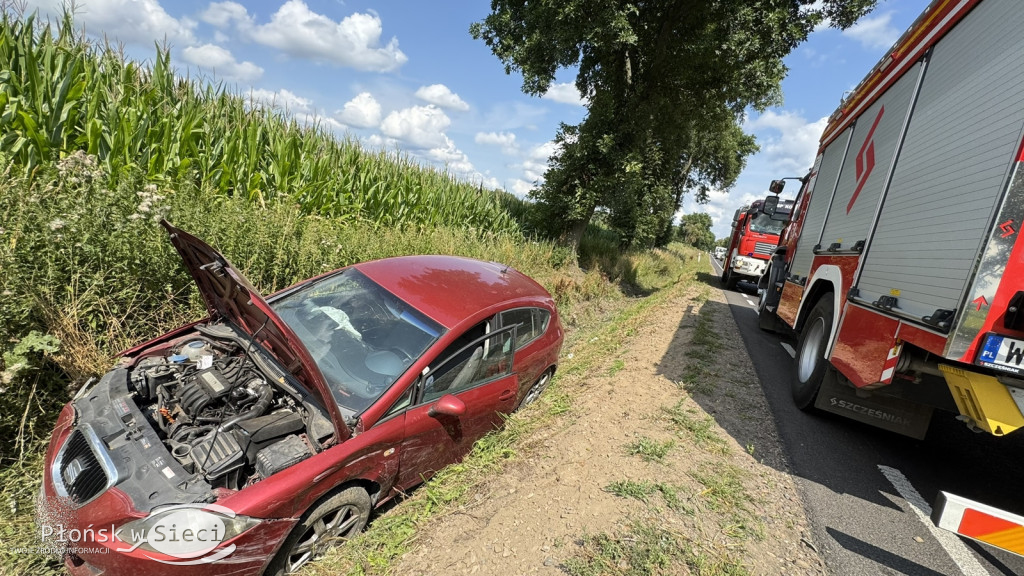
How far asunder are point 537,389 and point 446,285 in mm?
1574

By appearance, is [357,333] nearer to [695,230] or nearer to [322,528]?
[322,528]

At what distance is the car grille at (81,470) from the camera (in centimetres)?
208

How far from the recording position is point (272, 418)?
8.44 ft

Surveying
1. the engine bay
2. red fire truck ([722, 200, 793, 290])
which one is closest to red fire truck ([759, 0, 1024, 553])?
the engine bay

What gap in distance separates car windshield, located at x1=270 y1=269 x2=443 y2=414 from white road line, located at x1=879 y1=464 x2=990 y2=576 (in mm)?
3392

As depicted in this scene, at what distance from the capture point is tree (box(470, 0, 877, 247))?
10102 mm

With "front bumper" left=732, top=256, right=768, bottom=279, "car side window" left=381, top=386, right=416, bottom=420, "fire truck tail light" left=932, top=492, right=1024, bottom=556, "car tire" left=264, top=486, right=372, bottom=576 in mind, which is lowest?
"car tire" left=264, top=486, right=372, bottom=576

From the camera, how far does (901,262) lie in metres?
3.27

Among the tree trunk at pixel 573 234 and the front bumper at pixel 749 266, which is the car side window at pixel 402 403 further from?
the front bumper at pixel 749 266

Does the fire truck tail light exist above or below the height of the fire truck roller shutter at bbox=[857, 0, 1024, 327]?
below

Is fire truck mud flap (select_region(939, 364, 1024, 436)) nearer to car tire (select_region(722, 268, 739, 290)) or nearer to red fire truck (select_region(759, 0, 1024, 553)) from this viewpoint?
red fire truck (select_region(759, 0, 1024, 553))

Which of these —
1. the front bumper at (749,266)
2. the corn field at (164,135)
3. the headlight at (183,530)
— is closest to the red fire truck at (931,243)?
the headlight at (183,530)

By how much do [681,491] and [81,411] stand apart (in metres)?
3.56

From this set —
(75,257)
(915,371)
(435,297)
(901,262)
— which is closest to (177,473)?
(435,297)
